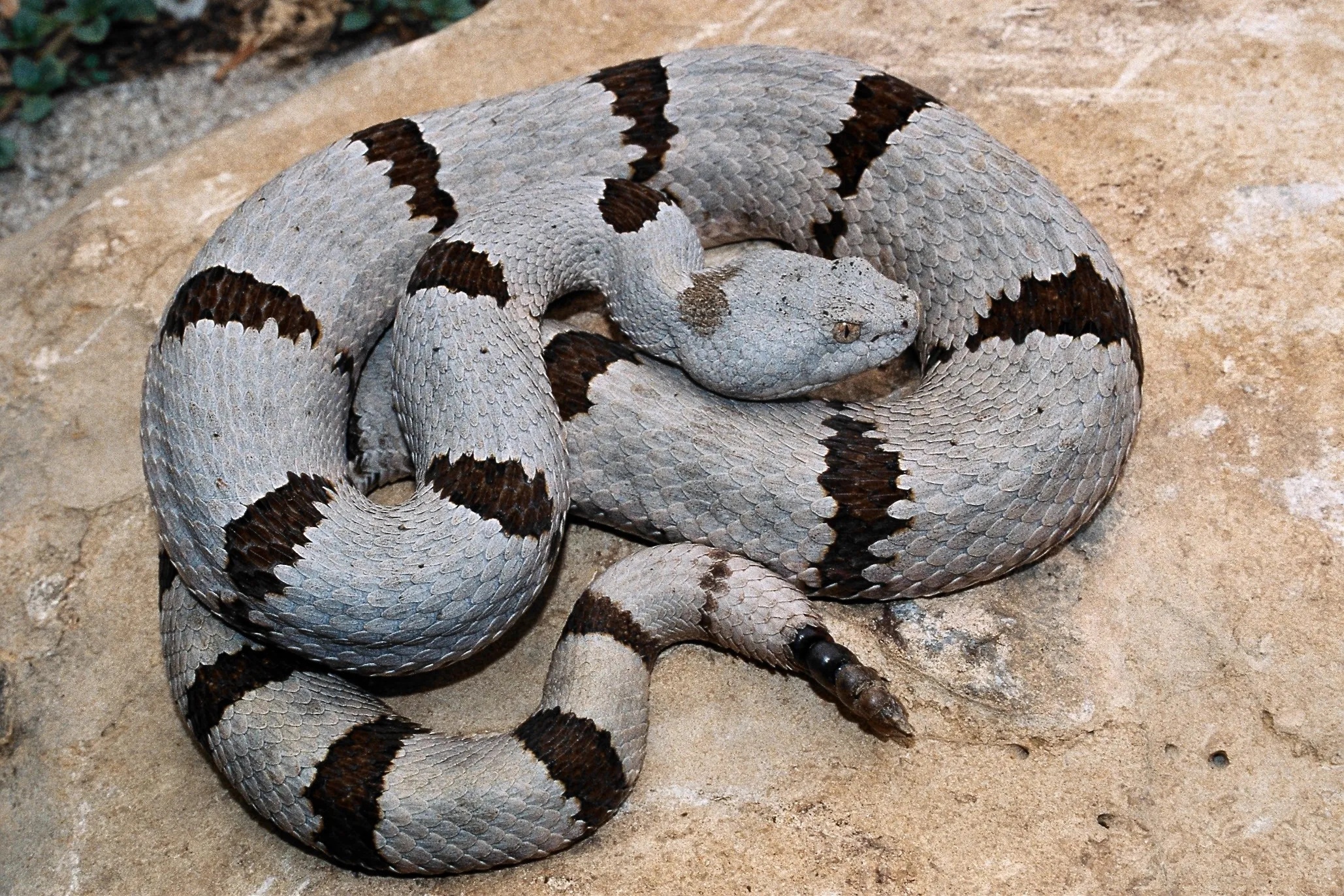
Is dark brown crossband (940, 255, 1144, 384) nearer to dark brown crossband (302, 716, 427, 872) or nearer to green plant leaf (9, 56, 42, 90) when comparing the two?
dark brown crossband (302, 716, 427, 872)

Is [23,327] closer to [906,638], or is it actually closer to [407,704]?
[407,704]

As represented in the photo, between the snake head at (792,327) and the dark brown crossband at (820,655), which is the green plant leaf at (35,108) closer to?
the snake head at (792,327)

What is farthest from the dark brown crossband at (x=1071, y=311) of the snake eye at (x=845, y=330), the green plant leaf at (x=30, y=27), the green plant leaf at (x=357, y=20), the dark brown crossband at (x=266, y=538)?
the green plant leaf at (x=30, y=27)

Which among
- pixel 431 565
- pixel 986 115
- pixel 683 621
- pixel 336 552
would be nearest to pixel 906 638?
pixel 683 621

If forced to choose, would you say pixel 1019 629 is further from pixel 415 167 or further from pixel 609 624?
pixel 415 167

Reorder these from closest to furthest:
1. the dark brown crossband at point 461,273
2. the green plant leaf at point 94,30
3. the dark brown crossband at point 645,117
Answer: the dark brown crossband at point 461,273
the dark brown crossband at point 645,117
the green plant leaf at point 94,30

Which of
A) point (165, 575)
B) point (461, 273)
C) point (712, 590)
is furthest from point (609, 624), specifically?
point (165, 575)

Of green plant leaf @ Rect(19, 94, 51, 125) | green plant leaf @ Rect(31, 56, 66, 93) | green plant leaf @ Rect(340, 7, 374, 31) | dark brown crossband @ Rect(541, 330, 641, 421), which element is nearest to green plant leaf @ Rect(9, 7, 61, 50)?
green plant leaf @ Rect(31, 56, 66, 93)
